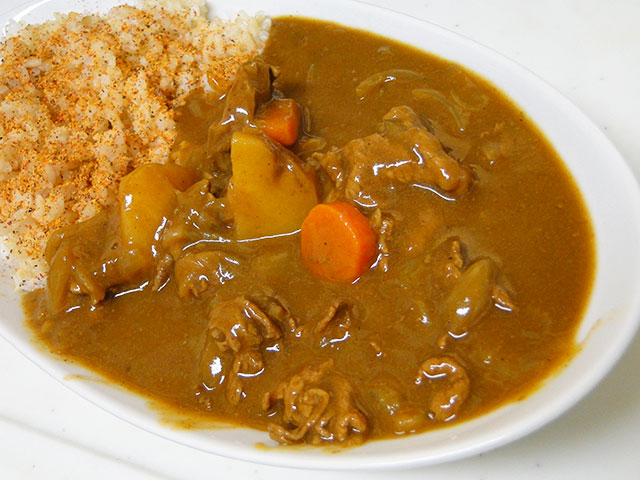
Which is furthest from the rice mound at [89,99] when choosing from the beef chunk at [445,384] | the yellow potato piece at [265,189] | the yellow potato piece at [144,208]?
the beef chunk at [445,384]

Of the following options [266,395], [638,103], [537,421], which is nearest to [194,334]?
[266,395]

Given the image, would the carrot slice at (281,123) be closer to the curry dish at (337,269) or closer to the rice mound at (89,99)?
the curry dish at (337,269)

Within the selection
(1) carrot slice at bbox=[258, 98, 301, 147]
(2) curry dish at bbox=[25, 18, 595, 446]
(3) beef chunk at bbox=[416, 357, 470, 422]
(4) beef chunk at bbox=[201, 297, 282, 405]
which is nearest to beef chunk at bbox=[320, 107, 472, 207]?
(2) curry dish at bbox=[25, 18, 595, 446]

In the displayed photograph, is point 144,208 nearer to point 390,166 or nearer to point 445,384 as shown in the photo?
point 390,166

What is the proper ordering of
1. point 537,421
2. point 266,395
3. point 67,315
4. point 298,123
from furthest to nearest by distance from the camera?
point 298,123
point 67,315
point 266,395
point 537,421

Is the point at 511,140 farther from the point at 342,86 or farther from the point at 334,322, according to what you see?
the point at 334,322

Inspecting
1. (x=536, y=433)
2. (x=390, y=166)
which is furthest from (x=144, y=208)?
(x=536, y=433)
